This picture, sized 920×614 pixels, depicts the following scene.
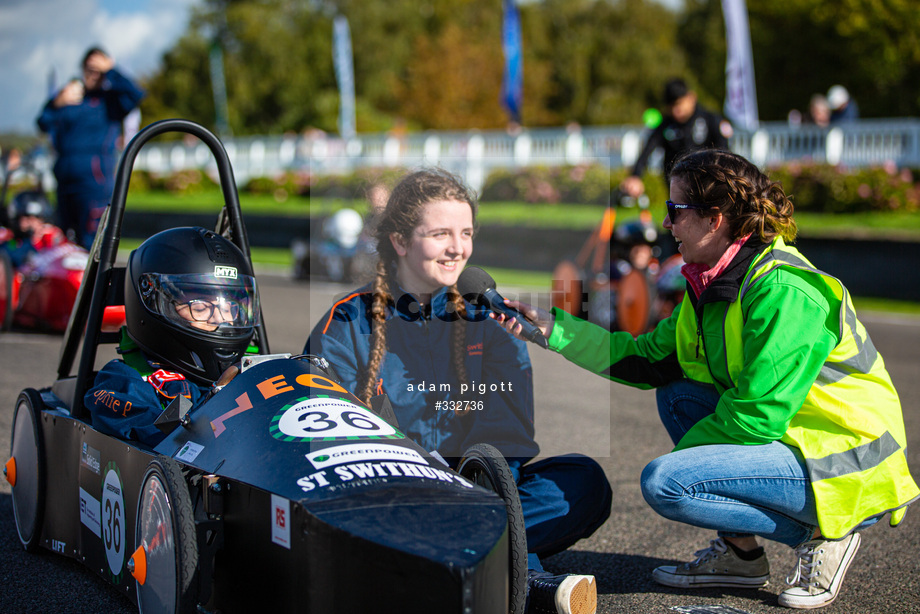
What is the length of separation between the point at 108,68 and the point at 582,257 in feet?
13.1

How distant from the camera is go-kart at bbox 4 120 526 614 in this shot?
6.08ft

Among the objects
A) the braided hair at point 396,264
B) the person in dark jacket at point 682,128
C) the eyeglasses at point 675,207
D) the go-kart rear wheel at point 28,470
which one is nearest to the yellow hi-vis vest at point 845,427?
the eyeglasses at point 675,207

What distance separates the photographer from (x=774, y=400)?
2.48 metres

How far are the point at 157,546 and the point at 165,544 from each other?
0.07 meters

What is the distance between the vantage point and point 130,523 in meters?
2.50

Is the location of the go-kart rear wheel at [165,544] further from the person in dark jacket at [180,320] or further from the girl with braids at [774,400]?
the girl with braids at [774,400]

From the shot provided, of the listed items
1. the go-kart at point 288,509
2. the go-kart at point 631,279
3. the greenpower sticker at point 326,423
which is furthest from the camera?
the go-kart at point 631,279

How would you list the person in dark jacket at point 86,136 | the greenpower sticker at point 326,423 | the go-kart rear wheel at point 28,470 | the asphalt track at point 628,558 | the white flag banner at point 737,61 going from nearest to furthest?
the greenpower sticker at point 326,423 < the asphalt track at point 628,558 < the go-kart rear wheel at point 28,470 < the person in dark jacket at point 86,136 < the white flag banner at point 737,61

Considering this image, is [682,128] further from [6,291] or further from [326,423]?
[326,423]

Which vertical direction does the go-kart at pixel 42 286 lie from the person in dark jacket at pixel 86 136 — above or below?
below

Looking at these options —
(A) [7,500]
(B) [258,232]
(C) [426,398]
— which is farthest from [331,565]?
(B) [258,232]

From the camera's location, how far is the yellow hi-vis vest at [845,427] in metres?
2.57

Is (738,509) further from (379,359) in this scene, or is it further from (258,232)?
(258,232)

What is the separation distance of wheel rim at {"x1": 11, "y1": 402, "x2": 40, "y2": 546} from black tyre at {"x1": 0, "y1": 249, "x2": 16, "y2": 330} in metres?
4.29
